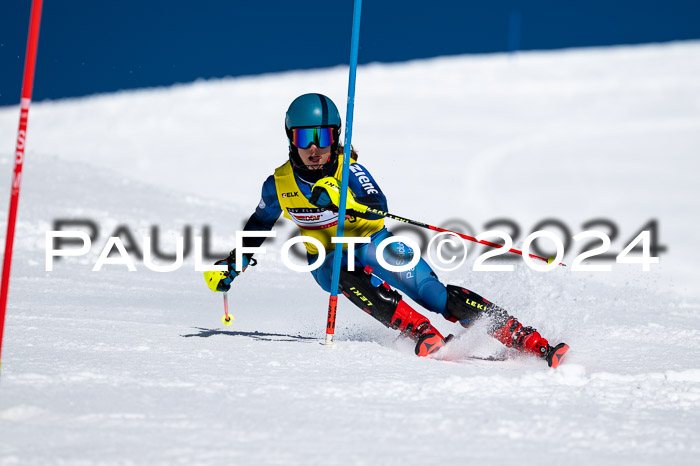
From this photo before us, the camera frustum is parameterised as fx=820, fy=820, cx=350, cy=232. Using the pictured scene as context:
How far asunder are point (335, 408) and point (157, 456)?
0.72 metres

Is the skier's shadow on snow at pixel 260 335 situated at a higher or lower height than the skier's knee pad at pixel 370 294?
lower

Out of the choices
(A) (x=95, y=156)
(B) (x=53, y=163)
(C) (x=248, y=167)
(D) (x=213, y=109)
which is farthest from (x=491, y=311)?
(D) (x=213, y=109)

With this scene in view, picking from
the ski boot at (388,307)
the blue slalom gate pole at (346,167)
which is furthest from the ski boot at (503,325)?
the blue slalom gate pole at (346,167)

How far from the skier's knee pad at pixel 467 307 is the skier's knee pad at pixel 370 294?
278 millimetres

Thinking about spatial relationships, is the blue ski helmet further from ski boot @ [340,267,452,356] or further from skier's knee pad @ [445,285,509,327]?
skier's knee pad @ [445,285,509,327]

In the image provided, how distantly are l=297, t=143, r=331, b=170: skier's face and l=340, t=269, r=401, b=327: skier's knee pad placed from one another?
22.5 inches

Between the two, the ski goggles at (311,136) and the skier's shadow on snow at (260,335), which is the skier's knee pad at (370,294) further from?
the ski goggles at (311,136)

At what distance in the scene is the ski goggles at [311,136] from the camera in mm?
4215

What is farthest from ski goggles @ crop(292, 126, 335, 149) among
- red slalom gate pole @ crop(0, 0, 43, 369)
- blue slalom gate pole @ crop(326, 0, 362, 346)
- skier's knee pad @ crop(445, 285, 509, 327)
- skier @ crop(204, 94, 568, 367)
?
red slalom gate pole @ crop(0, 0, 43, 369)

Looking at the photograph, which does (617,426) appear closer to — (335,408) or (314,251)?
(335,408)

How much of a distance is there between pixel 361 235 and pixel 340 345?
28.5 inches

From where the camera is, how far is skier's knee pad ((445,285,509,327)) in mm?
4133

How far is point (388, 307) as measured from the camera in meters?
4.13

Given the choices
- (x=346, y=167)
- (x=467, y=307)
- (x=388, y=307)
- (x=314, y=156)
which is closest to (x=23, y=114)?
(x=346, y=167)
